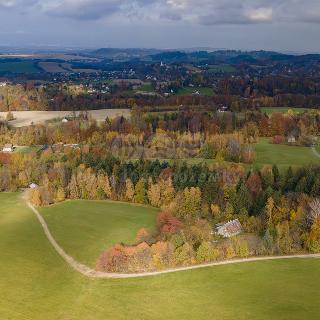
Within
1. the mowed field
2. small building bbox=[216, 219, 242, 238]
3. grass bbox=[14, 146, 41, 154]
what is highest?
grass bbox=[14, 146, 41, 154]

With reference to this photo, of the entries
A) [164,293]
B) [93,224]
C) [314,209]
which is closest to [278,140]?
[314,209]

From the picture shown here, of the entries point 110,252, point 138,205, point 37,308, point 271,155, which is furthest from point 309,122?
point 37,308

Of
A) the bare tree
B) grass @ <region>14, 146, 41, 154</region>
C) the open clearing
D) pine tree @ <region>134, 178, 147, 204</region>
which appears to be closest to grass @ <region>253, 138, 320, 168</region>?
pine tree @ <region>134, 178, 147, 204</region>

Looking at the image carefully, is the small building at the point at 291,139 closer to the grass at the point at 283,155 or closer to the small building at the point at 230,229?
the grass at the point at 283,155

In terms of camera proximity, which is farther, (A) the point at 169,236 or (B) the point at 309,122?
(B) the point at 309,122

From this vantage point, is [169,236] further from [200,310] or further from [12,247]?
[12,247]

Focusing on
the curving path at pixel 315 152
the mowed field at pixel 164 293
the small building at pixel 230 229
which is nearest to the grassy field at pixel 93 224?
the mowed field at pixel 164 293

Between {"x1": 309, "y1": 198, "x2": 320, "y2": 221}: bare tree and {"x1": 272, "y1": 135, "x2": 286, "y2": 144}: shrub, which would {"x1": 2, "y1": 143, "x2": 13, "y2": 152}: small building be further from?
{"x1": 309, "y1": 198, "x2": 320, "y2": 221}: bare tree
